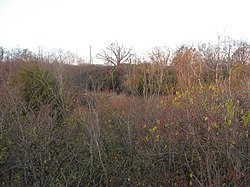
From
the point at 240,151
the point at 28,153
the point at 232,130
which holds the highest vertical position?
the point at 232,130

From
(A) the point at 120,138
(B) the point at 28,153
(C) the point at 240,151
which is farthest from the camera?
(A) the point at 120,138

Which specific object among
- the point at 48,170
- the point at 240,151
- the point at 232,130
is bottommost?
the point at 48,170

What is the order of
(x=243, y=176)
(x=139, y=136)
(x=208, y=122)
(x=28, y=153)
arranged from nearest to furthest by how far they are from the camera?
1. (x=243, y=176)
2. (x=208, y=122)
3. (x=28, y=153)
4. (x=139, y=136)

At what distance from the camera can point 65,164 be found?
4250 mm

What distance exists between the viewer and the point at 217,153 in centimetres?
346

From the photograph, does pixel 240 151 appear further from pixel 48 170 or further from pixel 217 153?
pixel 48 170

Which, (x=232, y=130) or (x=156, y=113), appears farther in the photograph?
(x=156, y=113)

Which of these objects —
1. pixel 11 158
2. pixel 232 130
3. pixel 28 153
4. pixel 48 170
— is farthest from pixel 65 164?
pixel 232 130

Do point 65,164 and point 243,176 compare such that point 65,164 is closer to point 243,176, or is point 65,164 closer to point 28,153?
point 28,153

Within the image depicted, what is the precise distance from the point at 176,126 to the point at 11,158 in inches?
118

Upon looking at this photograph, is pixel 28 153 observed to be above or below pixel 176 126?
below

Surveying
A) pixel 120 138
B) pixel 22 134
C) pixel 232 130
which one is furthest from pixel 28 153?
pixel 232 130

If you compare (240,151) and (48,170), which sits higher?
(240,151)

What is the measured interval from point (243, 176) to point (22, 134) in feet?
11.1
